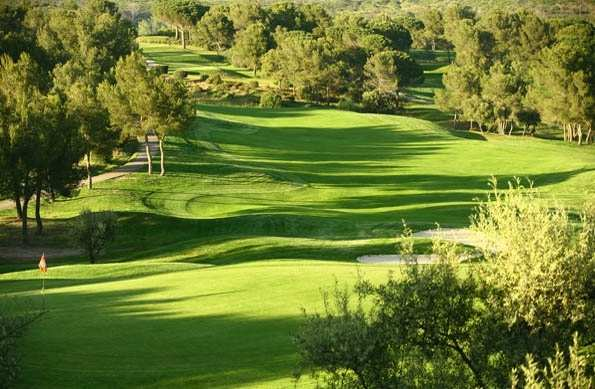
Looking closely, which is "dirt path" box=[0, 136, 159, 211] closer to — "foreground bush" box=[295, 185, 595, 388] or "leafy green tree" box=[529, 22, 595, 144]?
"foreground bush" box=[295, 185, 595, 388]

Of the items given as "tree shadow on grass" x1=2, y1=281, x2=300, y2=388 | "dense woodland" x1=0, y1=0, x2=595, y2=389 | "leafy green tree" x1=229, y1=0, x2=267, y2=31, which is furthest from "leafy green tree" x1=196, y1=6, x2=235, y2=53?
"tree shadow on grass" x1=2, y1=281, x2=300, y2=388

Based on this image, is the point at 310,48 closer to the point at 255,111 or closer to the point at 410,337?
the point at 255,111

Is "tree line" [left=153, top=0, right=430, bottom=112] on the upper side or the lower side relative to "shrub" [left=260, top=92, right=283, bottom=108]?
upper

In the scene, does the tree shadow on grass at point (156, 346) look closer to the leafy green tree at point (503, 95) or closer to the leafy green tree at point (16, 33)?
the leafy green tree at point (16, 33)

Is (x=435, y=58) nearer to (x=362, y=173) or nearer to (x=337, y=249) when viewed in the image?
(x=362, y=173)

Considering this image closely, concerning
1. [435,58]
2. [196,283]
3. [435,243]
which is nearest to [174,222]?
[196,283]

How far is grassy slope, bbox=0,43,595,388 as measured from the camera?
67.6ft

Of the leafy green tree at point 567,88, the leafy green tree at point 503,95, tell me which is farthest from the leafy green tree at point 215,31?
the leafy green tree at point 567,88

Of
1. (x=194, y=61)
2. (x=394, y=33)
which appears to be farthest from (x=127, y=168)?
(x=394, y=33)

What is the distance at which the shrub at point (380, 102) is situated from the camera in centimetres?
13462

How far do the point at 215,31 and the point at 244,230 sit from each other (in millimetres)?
137669

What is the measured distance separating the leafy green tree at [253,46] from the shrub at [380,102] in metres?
30.6

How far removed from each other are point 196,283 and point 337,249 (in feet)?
41.0

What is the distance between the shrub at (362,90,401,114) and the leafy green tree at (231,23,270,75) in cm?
3063
